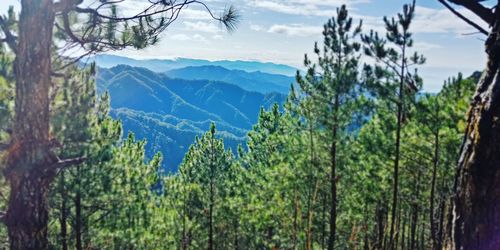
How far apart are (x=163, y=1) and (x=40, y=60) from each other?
142cm

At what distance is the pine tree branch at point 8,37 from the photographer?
3925mm

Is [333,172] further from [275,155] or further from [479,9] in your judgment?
[479,9]

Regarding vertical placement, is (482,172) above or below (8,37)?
below

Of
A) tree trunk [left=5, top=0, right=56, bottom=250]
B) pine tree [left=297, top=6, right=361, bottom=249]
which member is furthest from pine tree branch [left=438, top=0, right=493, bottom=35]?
pine tree [left=297, top=6, right=361, bottom=249]

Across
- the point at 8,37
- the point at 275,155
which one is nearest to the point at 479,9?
the point at 8,37

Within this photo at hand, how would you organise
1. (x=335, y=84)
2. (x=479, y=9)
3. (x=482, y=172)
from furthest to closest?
(x=335, y=84) < (x=479, y=9) < (x=482, y=172)

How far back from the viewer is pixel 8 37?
407 centimetres

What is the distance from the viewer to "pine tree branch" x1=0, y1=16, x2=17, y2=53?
393cm

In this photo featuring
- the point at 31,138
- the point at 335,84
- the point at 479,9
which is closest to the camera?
the point at 479,9

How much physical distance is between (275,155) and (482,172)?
23.4 meters

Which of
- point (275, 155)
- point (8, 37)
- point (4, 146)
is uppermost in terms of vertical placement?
point (8, 37)

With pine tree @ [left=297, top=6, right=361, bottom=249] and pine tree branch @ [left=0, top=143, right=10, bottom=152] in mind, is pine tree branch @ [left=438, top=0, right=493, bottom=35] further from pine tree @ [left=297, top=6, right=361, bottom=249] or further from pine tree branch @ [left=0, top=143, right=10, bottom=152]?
pine tree @ [left=297, top=6, right=361, bottom=249]

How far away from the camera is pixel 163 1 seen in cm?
455

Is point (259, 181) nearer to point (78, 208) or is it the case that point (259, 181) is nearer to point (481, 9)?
point (78, 208)
